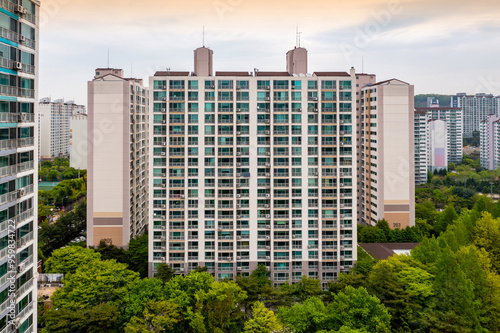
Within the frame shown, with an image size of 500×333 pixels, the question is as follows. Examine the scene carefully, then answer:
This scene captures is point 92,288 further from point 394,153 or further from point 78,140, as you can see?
Answer: point 78,140

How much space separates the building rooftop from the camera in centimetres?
2858

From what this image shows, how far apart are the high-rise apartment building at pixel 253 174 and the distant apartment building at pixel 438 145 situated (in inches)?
1944

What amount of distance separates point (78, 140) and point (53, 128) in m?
16.9

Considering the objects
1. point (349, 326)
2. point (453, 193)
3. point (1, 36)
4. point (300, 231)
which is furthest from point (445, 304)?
point (453, 193)

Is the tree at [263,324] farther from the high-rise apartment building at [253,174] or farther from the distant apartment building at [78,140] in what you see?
the distant apartment building at [78,140]

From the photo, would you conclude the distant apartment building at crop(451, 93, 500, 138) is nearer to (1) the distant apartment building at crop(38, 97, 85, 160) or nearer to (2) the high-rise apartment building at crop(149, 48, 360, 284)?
(2) the high-rise apartment building at crop(149, 48, 360, 284)

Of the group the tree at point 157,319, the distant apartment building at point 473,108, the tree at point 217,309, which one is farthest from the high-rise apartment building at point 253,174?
the distant apartment building at point 473,108

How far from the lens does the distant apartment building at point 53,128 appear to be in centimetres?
8275

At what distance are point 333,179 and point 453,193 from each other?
36786 mm

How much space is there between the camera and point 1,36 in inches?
424

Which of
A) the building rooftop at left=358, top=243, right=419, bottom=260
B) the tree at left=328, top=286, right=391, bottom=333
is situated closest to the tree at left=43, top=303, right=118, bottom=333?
the tree at left=328, top=286, right=391, bottom=333

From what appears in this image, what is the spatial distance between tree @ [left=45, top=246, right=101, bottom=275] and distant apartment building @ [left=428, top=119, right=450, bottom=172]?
62.2 metres

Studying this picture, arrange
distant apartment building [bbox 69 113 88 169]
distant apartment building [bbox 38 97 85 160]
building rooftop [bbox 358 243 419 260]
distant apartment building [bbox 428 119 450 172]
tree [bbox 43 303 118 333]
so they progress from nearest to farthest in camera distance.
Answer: tree [bbox 43 303 118 333], building rooftop [bbox 358 243 419 260], distant apartment building [bbox 428 119 450 172], distant apartment building [bbox 69 113 88 169], distant apartment building [bbox 38 97 85 160]

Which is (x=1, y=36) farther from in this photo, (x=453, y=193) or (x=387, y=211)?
(x=453, y=193)
